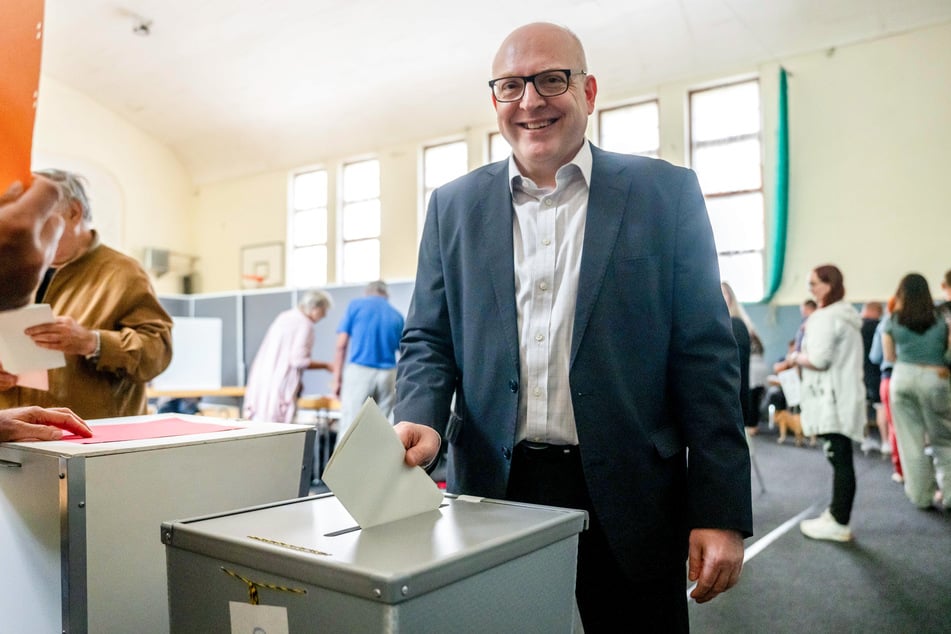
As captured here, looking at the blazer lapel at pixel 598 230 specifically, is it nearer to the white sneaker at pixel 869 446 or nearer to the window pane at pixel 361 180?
the white sneaker at pixel 869 446

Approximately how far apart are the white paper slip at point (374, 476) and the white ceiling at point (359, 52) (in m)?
6.78

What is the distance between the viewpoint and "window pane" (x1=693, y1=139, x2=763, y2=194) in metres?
7.48

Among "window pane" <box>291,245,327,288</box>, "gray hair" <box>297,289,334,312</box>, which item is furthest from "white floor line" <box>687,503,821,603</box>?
"window pane" <box>291,245,327,288</box>

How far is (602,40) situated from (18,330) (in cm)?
695

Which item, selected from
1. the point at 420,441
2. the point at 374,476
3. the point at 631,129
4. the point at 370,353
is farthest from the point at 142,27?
the point at 374,476

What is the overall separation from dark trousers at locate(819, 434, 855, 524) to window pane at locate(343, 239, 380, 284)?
23.1 ft

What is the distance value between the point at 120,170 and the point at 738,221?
8386mm

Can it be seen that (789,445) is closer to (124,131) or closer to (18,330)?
(18,330)

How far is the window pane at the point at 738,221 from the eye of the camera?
24.4 feet

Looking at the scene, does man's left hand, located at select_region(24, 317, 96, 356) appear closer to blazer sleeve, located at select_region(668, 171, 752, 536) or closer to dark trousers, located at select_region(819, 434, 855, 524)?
blazer sleeve, located at select_region(668, 171, 752, 536)

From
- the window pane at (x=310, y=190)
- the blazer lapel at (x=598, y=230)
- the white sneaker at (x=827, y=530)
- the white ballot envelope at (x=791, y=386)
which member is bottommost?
the white sneaker at (x=827, y=530)

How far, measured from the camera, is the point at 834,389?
3.40 m

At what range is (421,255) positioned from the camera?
1307 mm

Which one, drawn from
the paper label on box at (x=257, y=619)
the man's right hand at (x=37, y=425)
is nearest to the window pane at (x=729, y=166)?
the man's right hand at (x=37, y=425)
